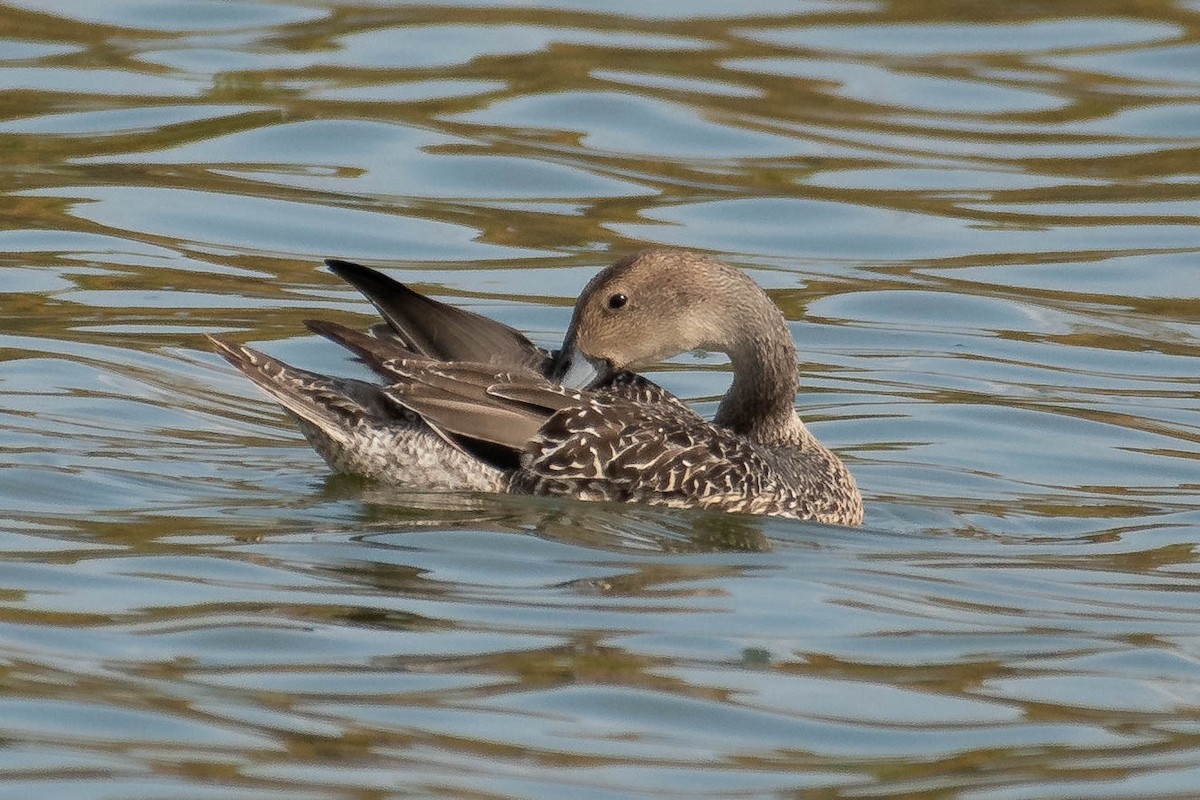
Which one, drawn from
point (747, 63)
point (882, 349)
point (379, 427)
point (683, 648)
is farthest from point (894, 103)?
point (683, 648)

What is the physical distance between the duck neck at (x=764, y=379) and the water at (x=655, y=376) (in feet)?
1.65

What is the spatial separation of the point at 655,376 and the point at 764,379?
2.25 meters

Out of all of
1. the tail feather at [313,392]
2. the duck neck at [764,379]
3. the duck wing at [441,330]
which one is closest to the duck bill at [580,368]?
the duck wing at [441,330]

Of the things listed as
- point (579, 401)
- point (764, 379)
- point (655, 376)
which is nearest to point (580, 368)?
point (579, 401)

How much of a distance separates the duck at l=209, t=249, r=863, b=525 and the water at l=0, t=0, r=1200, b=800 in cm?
14

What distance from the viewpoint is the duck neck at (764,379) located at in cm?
920

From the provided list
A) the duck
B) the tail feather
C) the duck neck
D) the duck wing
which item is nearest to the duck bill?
the duck

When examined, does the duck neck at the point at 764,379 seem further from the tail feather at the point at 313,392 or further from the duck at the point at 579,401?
the tail feather at the point at 313,392

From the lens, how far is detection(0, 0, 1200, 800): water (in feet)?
20.1

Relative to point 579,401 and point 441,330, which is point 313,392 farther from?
point 579,401

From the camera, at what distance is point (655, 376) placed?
1147 cm

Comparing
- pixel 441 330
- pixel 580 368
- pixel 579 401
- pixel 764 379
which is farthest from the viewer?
pixel 764 379

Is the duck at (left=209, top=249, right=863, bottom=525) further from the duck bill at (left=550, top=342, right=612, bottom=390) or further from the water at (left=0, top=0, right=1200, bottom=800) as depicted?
the water at (left=0, top=0, right=1200, bottom=800)

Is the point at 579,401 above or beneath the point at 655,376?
above
